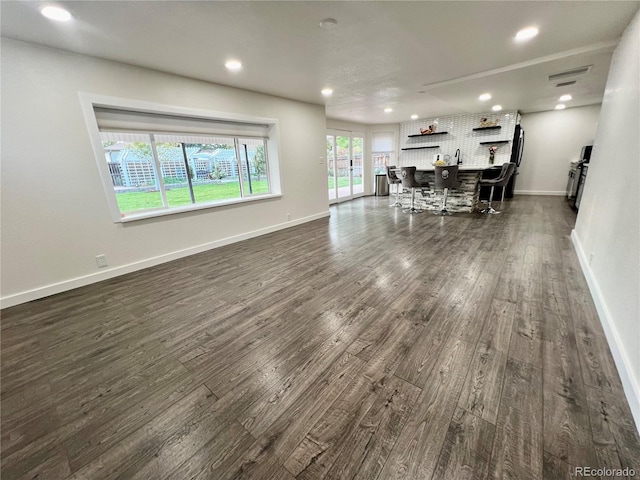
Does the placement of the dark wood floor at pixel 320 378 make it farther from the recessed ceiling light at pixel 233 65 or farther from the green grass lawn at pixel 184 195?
the recessed ceiling light at pixel 233 65

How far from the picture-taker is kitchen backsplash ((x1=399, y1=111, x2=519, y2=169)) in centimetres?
728

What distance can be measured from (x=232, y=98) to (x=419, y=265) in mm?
3872

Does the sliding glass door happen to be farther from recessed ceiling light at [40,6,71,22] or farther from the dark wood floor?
recessed ceiling light at [40,6,71,22]

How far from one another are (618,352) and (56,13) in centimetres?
472

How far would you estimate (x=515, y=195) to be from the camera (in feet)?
26.9

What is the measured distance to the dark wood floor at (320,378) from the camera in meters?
1.15

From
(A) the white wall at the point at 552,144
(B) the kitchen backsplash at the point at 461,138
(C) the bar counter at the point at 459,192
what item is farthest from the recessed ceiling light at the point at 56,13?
(A) the white wall at the point at 552,144

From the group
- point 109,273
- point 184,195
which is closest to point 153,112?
point 184,195

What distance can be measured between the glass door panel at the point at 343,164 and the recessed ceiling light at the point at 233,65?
5.10 m

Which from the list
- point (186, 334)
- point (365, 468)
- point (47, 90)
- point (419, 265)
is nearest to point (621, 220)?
point (419, 265)

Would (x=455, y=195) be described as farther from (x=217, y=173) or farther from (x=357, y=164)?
(x=217, y=173)

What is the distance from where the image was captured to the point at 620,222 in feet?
6.20

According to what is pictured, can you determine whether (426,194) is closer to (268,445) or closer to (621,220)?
(621,220)

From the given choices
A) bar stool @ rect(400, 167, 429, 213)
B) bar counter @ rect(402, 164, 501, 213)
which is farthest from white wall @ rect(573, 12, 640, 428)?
bar stool @ rect(400, 167, 429, 213)
